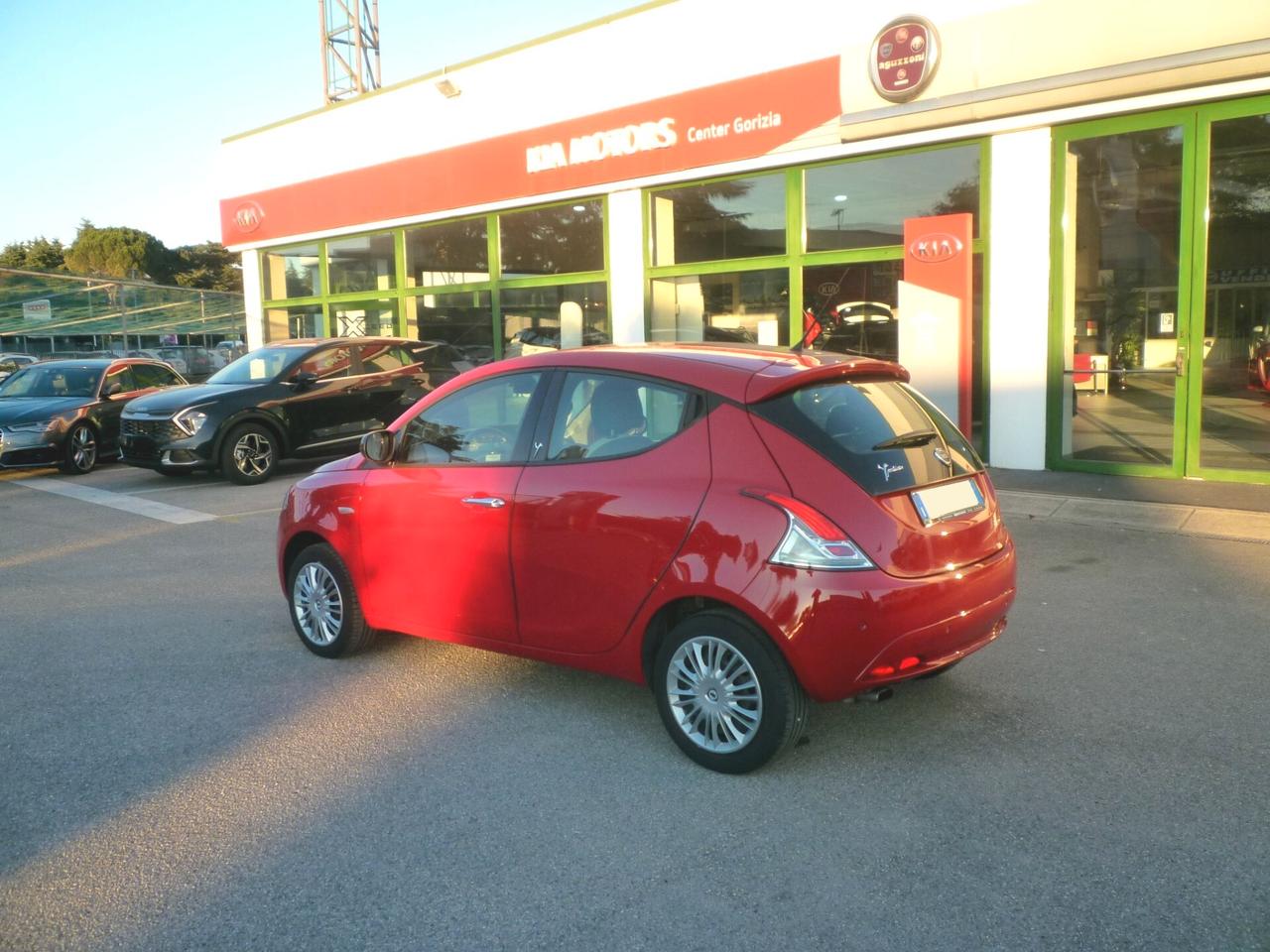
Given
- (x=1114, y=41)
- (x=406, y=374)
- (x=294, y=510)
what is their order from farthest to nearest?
(x=406, y=374)
(x=1114, y=41)
(x=294, y=510)

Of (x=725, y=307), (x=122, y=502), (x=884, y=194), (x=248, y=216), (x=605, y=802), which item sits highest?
(x=248, y=216)

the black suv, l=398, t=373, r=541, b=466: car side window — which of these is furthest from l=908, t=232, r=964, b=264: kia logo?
l=398, t=373, r=541, b=466: car side window

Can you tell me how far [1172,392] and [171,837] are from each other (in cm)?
934

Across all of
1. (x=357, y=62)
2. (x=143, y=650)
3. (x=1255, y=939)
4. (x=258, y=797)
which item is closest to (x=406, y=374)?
(x=143, y=650)

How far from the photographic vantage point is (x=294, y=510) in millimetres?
5582

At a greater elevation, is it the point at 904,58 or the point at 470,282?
the point at 904,58

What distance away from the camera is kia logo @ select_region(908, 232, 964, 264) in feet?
34.0

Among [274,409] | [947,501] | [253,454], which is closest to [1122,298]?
[947,501]

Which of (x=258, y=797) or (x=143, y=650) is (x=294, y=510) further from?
(x=258, y=797)

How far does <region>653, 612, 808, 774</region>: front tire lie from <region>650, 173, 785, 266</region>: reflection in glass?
9197mm

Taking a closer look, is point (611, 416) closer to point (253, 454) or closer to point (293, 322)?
point (253, 454)

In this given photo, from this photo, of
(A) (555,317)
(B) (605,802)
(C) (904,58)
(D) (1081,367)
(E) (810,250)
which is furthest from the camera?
(A) (555,317)

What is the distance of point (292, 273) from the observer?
20.2 meters

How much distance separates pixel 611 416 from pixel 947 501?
1.40m
